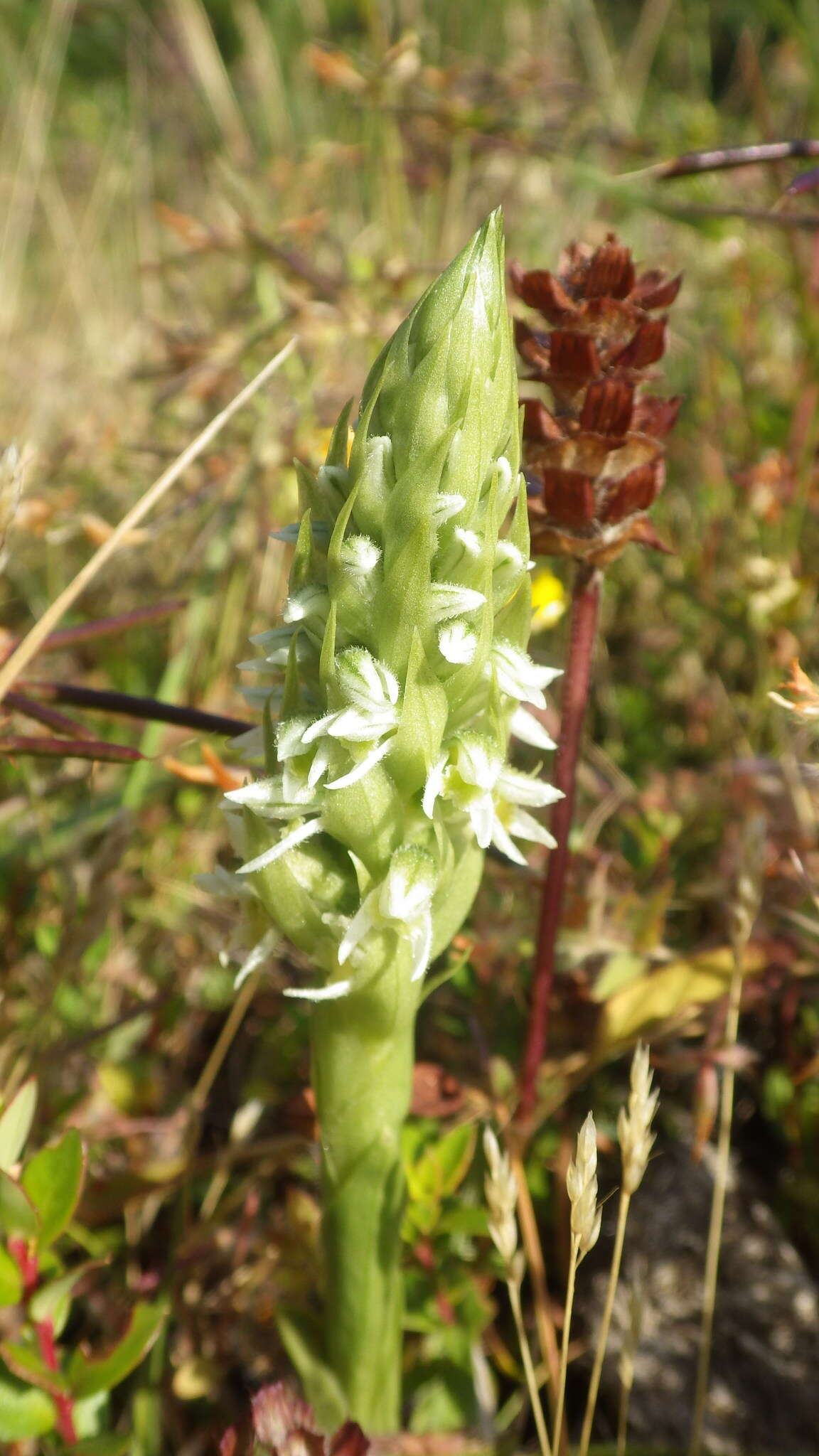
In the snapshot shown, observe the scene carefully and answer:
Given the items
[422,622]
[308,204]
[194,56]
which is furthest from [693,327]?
[422,622]

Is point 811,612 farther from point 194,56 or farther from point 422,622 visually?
point 194,56

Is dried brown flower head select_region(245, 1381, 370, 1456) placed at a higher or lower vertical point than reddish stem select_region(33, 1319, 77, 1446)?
higher

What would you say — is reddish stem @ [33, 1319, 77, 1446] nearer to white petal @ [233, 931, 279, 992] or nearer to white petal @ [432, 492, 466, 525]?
white petal @ [233, 931, 279, 992]

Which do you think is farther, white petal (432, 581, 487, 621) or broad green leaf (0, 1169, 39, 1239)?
broad green leaf (0, 1169, 39, 1239)

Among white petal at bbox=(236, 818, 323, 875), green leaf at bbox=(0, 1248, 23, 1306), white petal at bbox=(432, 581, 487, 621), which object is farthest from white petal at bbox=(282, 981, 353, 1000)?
green leaf at bbox=(0, 1248, 23, 1306)

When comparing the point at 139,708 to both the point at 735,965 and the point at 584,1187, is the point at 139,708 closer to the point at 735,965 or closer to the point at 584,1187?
the point at 584,1187

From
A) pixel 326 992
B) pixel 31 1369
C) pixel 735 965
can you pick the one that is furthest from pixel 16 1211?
pixel 735 965
